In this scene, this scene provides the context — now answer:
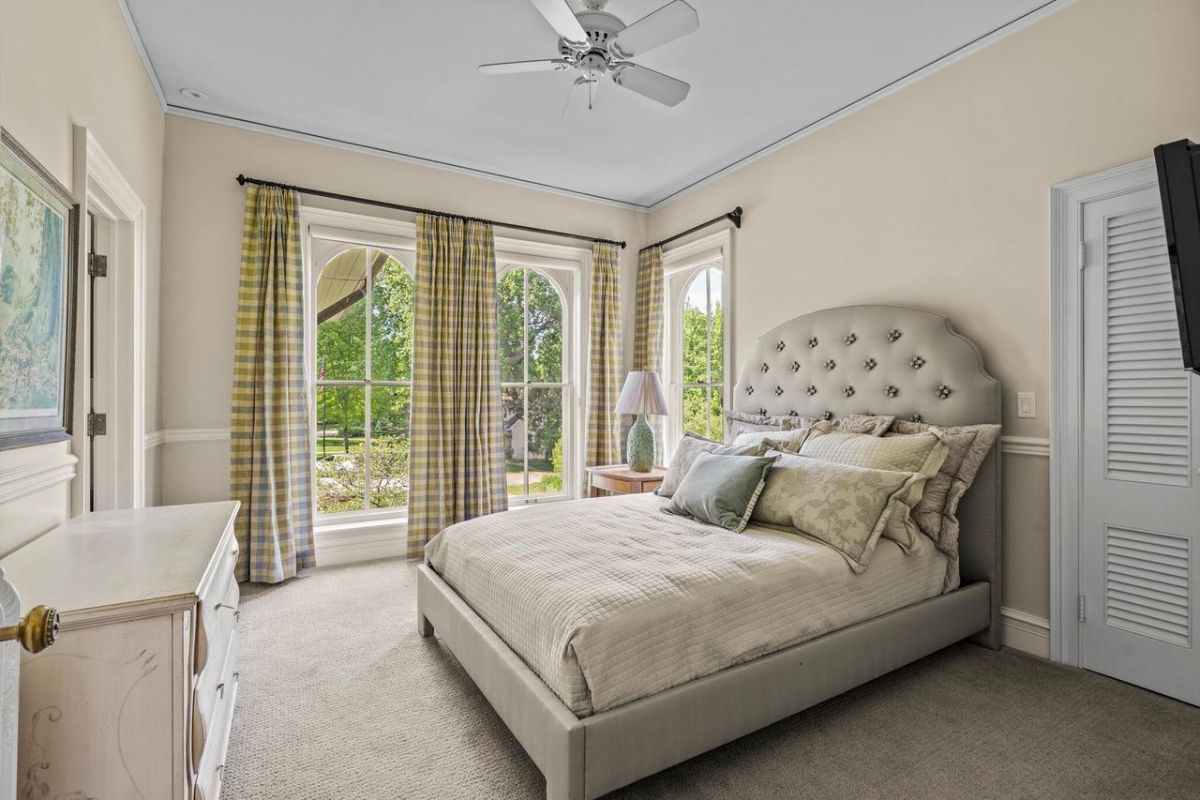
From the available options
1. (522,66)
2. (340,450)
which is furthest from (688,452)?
(340,450)

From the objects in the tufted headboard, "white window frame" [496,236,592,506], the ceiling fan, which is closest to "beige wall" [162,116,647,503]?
"white window frame" [496,236,592,506]

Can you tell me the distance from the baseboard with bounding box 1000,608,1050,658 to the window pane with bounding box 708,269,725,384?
229 centimetres

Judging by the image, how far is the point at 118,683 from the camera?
1.18m

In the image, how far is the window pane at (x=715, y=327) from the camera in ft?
14.4

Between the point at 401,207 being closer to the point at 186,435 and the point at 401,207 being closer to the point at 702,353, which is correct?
the point at 186,435

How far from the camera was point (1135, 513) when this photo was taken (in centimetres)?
218

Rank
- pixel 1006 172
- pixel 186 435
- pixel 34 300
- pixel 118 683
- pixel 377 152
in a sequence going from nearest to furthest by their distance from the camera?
1. pixel 118 683
2. pixel 34 300
3. pixel 1006 172
4. pixel 186 435
5. pixel 377 152

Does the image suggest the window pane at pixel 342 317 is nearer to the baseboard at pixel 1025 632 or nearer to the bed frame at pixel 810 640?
the bed frame at pixel 810 640

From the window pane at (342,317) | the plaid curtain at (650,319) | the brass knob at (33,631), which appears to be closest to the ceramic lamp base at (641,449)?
the plaid curtain at (650,319)

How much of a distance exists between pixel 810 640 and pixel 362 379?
3.31m

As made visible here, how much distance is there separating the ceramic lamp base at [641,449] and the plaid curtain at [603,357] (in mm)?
492

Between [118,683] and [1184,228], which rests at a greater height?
[1184,228]

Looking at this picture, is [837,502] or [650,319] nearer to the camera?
[837,502]

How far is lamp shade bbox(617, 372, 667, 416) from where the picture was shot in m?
4.18
